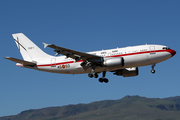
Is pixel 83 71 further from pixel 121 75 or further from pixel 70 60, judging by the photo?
pixel 121 75

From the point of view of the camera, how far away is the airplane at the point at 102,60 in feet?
136

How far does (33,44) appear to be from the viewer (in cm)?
5147

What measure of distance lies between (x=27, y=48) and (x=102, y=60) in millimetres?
15411

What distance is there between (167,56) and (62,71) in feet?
54.3

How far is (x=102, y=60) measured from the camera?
43.1 meters

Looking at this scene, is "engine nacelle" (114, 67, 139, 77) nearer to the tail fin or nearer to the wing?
the wing

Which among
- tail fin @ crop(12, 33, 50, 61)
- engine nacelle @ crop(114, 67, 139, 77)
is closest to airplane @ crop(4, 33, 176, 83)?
engine nacelle @ crop(114, 67, 139, 77)

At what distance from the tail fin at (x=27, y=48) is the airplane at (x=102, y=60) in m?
0.75

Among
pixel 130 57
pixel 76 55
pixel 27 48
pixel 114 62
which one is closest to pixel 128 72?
pixel 130 57

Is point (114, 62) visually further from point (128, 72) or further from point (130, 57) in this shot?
point (128, 72)

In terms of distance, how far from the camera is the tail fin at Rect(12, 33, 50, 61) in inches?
1955

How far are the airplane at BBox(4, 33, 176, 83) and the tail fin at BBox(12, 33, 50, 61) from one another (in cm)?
75

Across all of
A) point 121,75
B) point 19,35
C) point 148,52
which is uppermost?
point 19,35

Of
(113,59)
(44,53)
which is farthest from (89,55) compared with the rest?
(44,53)
